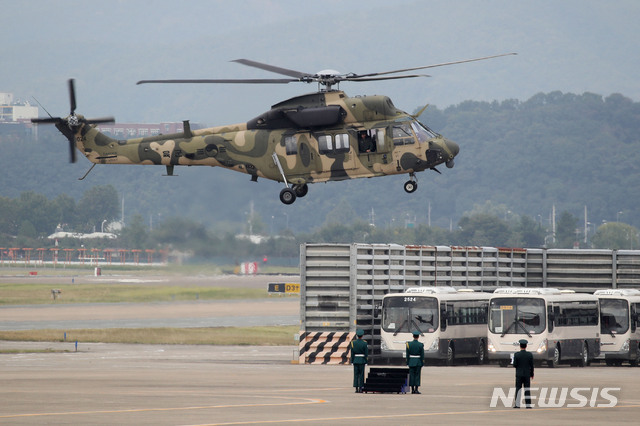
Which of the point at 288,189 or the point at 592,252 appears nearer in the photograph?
the point at 288,189

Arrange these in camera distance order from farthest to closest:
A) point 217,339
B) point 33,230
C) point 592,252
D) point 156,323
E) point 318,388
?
point 33,230, point 156,323, point 217,339, point 592,252, point 318,388

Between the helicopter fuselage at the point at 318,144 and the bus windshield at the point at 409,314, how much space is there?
162 inches

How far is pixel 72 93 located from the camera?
48.0 meters

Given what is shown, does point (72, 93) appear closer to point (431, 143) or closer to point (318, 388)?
point (431, 143)

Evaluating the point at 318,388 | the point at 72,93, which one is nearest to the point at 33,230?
the point at 72,93

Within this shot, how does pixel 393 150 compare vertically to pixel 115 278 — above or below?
above

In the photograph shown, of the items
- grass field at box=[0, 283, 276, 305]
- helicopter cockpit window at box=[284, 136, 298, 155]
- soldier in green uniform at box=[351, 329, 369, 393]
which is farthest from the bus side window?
grass field at box=[0, 283, 276, 305]

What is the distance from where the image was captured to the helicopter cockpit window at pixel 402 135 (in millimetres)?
43719

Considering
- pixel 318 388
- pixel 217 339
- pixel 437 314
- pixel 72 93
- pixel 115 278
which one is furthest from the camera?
pixel 115 278

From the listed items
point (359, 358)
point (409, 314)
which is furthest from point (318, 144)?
point (359, 358)

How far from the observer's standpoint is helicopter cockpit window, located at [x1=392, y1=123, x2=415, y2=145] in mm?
43719

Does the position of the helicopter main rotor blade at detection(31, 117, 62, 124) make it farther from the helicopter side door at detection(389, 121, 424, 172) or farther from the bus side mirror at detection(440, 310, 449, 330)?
the bus side mirror at detection(440, 310, 449, 330)

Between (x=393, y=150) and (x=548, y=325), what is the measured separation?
8.60m

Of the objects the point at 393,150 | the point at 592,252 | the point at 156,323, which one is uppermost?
the point at 393,150
